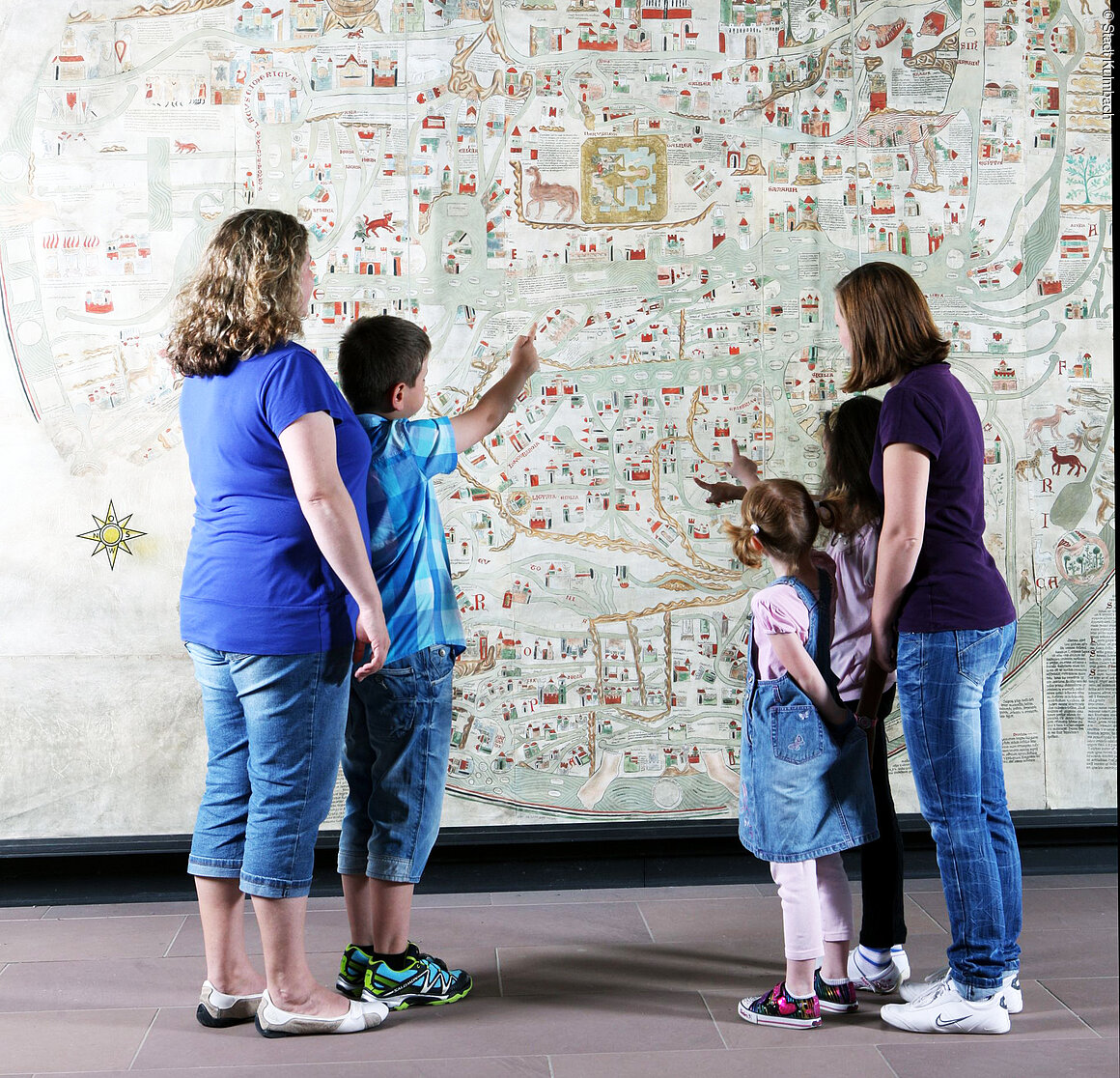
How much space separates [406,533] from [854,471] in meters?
0.86

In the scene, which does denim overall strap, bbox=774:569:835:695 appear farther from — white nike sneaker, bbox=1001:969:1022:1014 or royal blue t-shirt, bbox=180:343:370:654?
royal blue t-shirt, bbox=180:343:370:654

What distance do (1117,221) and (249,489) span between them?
1.61m

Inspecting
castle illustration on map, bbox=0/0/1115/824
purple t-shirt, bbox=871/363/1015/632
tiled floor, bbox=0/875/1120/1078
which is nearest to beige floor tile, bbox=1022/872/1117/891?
tiled floor, bbox=0/875/1120/1078

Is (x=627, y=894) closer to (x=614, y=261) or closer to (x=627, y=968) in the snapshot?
(x=627, y=968)

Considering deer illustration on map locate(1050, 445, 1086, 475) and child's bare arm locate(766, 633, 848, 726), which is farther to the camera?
deer illustration on map locate(1050, 445, 1086, 475)

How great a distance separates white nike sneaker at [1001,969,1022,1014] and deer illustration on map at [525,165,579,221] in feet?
6.61

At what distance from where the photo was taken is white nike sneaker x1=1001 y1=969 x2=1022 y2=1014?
7.24 ft

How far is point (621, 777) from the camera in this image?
3.16 meters

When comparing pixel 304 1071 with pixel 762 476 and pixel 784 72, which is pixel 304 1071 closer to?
pixel 762 476

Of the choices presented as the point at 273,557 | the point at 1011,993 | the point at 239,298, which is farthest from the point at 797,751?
the point at 239,298

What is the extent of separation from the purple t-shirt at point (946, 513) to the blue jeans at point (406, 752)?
2.85 ft

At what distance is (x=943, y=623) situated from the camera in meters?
2.11

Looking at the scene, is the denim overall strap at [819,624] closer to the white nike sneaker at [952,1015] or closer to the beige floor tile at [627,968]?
the white nike sneaker at [952,1015]

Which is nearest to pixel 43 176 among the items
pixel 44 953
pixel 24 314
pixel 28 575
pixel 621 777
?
pixel 24 314
